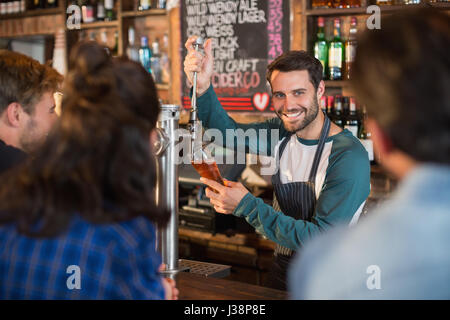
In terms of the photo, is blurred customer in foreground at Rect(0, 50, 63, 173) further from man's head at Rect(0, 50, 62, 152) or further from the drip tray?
the drip tray

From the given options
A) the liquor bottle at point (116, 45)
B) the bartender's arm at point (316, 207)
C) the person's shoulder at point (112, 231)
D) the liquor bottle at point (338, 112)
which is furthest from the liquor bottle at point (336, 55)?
the person's shoulder at point (112, 231)

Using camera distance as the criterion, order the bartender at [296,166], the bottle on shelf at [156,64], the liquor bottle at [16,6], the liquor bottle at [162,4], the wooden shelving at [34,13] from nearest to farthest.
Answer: the bartender at [296,166]
the liquor bottle at [162,4]
the bottle on shelf at [156,64]
the wooden shelving at [34,13]
the liquor bottle at [16,6]

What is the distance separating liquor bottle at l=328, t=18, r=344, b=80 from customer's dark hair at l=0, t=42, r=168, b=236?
2358mm

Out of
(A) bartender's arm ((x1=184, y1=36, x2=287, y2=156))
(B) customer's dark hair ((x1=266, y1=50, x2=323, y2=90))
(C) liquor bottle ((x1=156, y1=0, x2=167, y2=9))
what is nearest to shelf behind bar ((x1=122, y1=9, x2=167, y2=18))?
(C) liquor bottle ((x1=156, y1=0, x2=167, y2=9))

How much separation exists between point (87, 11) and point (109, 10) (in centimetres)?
17

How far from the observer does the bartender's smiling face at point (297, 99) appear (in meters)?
2.06

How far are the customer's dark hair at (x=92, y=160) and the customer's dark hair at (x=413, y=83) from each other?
1.33 ft

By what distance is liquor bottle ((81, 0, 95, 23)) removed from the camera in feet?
13.7

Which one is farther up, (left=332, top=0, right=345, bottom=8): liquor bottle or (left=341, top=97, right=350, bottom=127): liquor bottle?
(left=332, top=0, right=345, bottom=8): liquor bottle

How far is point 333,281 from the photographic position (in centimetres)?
80

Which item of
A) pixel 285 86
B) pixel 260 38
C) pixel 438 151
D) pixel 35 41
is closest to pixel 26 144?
pixel 285 86

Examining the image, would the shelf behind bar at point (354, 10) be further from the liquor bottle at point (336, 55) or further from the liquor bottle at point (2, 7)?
the liquor bottle at point (2, 7)
